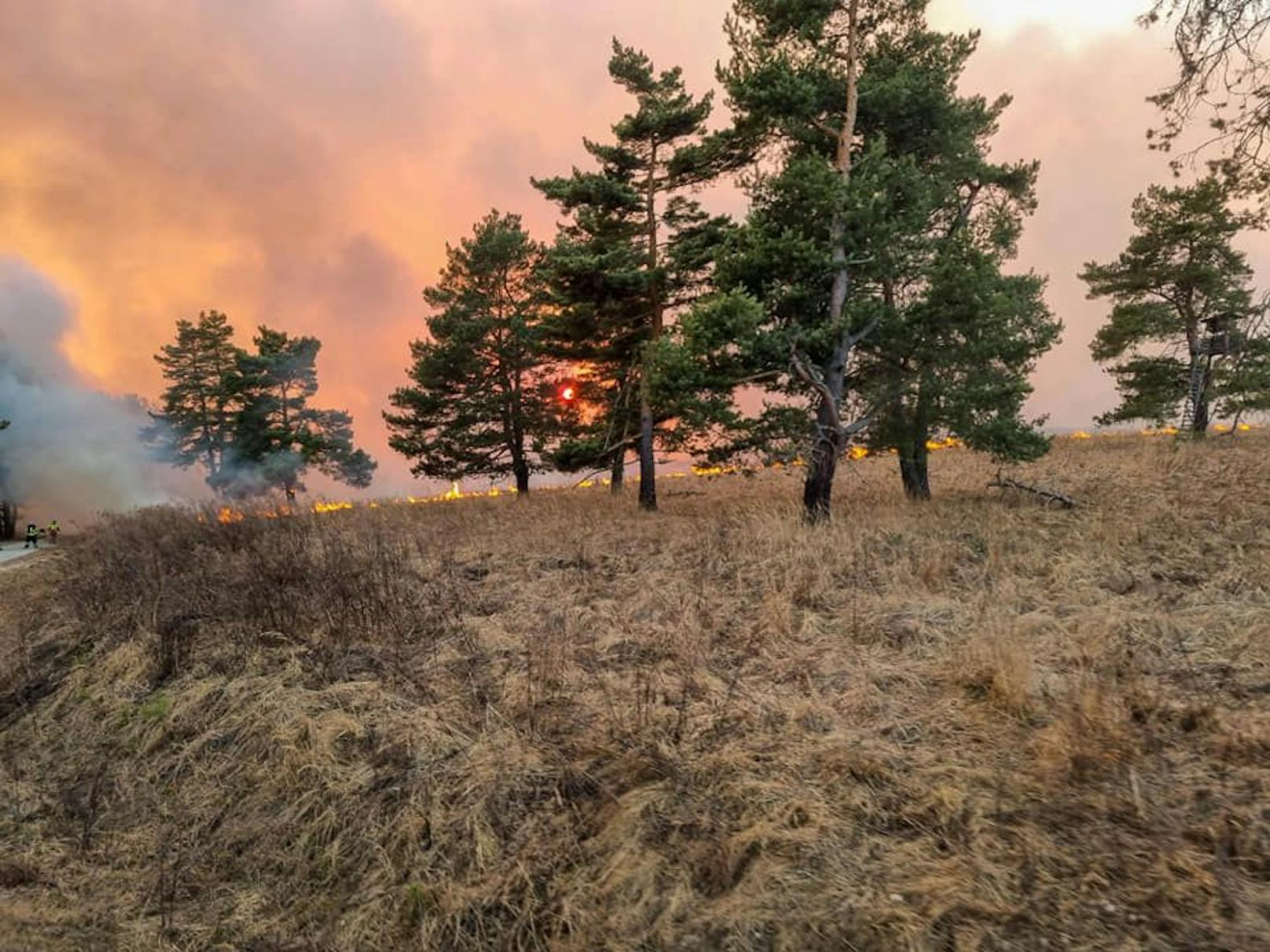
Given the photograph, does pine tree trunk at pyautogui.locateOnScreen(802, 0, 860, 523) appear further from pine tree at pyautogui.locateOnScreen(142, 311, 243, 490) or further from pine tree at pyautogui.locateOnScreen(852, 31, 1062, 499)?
pine tree at pyautogui.locateOnScreen(142, 311, 243, 490)

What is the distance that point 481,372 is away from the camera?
802 inches

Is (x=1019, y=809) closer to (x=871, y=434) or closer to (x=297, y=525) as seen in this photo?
(x=871, y=434)

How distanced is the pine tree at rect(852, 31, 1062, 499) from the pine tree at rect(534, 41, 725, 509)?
4.48 metres

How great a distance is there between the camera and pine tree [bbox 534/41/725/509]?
1430 centimetres

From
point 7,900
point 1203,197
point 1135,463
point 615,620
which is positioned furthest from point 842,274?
point 1203,197

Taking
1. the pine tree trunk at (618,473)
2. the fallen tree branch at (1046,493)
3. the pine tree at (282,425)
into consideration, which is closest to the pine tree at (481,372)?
the pine tree trunk at (618,473)

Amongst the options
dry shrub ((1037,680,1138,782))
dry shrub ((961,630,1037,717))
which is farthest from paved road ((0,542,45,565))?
dry shrub ((1037,680,1138,782))

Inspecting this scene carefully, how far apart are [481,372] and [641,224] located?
794 cm

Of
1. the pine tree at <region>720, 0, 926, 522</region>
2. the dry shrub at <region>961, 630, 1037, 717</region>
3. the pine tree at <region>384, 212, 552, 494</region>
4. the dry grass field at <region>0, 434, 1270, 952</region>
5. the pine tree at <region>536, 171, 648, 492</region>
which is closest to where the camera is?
the dry grass field at <region>0, 434, 1270, 952</region>

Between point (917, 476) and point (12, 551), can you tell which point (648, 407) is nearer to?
point (917, 476)

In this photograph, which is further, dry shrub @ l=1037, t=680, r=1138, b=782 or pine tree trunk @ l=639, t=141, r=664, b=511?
pine tree trunk @ l=639, t=141, r=664, b=511

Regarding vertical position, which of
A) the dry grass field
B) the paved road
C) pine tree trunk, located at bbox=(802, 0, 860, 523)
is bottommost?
the dry grass field

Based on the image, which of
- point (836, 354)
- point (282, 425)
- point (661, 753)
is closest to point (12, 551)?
point (282, 425)

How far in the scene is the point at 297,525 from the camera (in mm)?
10602
